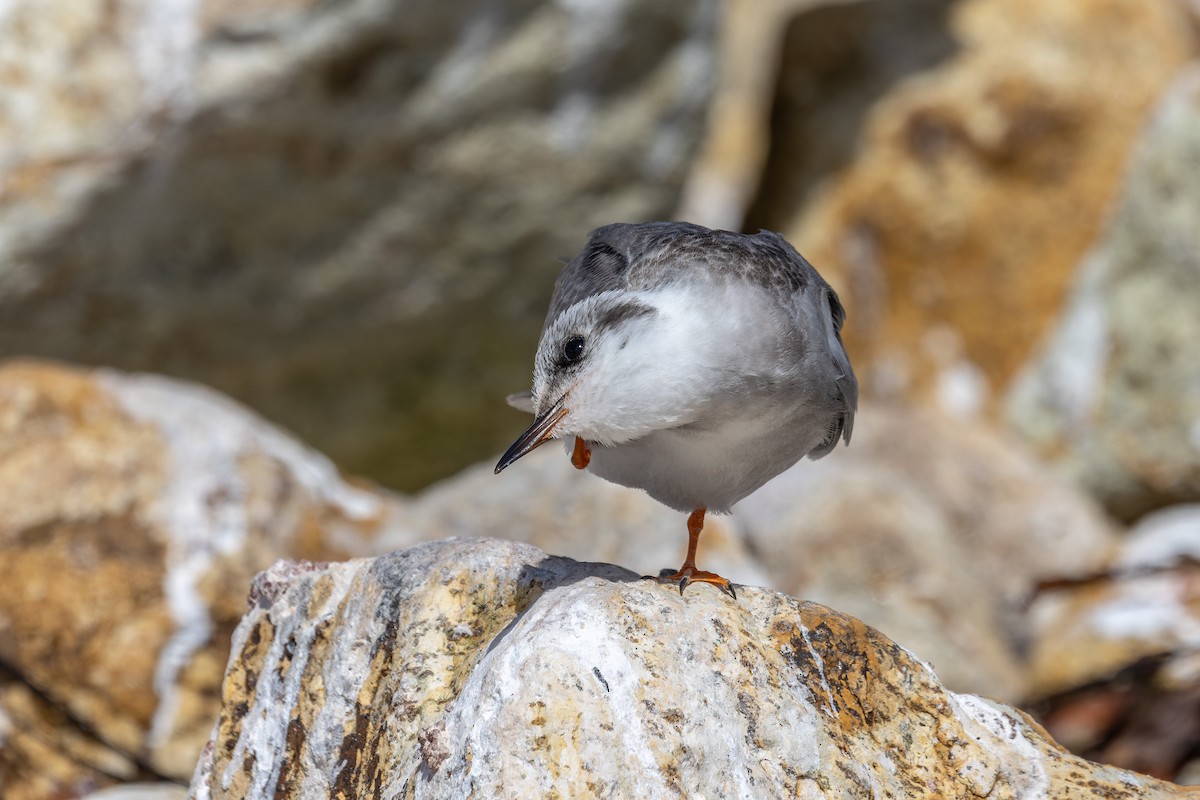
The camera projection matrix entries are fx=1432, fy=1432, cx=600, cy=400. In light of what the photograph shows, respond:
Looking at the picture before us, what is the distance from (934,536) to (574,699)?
5228 millimetres

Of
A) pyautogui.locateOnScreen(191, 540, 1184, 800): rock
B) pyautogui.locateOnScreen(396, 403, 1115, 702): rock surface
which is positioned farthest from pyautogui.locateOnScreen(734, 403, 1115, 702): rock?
pyautogui.locateOnScreen(191, 540, 1184, 800): rock

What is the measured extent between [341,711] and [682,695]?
1.08 meters

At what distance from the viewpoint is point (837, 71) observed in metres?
12.0

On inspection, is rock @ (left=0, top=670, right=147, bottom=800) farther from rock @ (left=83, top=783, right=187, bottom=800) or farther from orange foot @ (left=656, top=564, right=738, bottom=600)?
orange foot @ (left=656, top=564, right=738, bottom=600)

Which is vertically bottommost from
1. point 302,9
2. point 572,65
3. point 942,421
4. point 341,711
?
point 341,711

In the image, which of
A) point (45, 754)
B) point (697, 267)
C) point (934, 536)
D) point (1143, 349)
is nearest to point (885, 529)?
point (934, 536)

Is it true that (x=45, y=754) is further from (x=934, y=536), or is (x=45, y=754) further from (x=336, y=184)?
(x=934, y=536)

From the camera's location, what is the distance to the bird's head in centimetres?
403

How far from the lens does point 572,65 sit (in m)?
10.3

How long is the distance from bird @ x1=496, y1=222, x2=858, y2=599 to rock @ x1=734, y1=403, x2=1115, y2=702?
327 centimetres

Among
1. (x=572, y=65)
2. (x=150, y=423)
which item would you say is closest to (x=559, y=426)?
(x=150, y=423)

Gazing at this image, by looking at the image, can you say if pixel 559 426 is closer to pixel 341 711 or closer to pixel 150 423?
pixel 341 711

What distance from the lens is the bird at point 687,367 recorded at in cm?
406

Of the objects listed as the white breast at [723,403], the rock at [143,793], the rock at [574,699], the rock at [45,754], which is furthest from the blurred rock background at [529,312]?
the white breast at [723,403]
